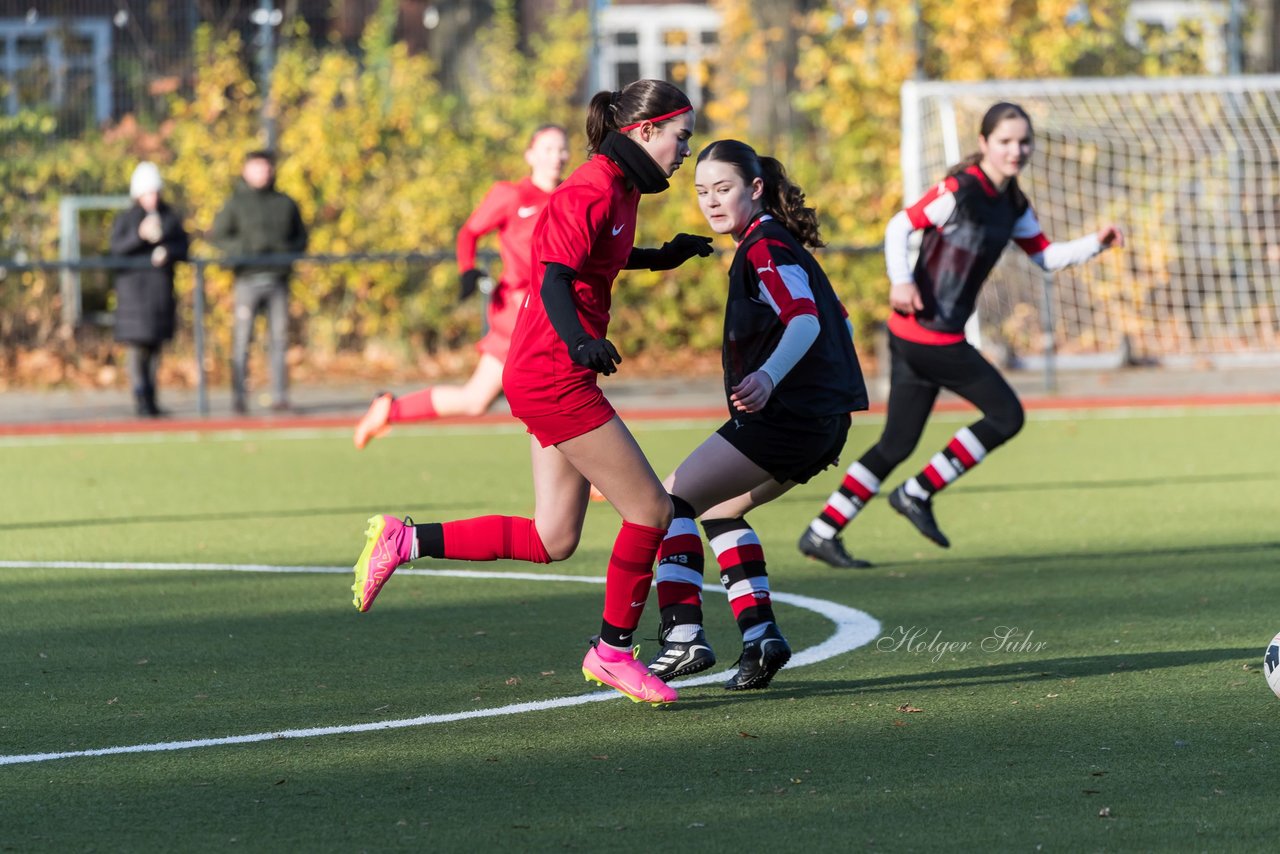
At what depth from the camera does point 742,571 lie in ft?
19.4

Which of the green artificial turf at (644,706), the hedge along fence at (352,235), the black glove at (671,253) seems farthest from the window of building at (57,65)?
the black glove at (671,253)

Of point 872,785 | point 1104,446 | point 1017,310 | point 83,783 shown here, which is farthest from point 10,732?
point 1017,310

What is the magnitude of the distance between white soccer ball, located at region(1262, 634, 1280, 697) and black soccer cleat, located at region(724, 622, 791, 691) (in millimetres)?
1335

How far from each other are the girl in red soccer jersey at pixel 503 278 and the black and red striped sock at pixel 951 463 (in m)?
2.71

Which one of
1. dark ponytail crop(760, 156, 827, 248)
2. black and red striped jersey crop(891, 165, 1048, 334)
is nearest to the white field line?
dark ponytail crop(760, 156, 827, 248)

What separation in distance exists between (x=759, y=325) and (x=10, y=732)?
94.2 inches

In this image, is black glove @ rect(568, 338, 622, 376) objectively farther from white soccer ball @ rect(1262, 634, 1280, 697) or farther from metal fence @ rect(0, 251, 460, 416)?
metal fence @ rect(0, 251, 460, 416)

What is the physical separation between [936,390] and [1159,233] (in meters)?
11.6

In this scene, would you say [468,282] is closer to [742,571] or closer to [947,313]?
[947,313]

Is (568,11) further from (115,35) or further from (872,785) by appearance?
(872,785)

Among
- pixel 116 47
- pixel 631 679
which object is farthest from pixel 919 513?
pixel 116 47

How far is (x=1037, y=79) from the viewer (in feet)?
69.8

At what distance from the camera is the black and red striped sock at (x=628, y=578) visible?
559 cm

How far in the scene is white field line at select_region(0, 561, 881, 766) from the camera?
205 inches
